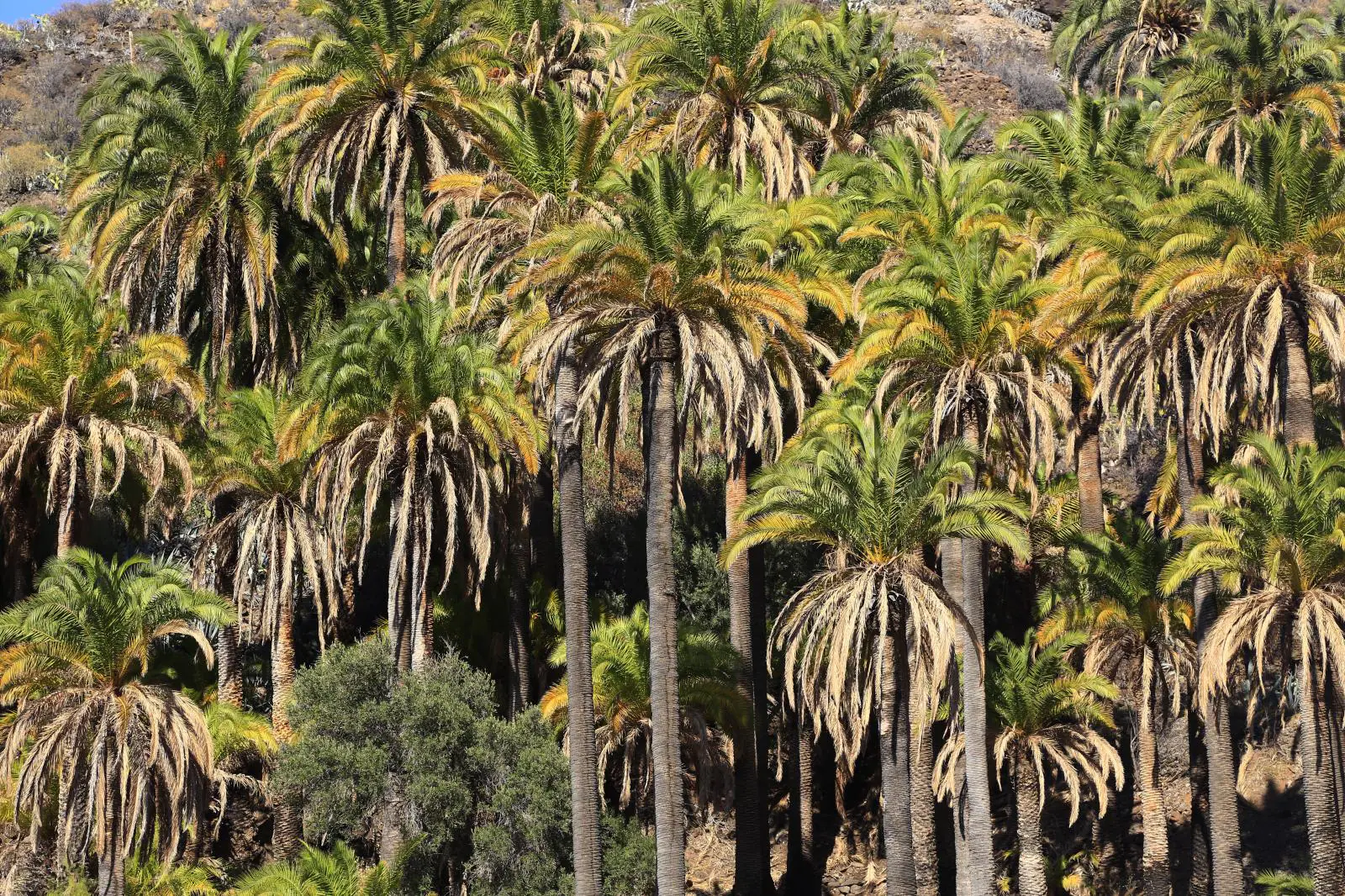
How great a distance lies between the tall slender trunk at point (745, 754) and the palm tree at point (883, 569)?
14.0ft

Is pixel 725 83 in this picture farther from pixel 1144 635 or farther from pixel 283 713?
pixel 283 713

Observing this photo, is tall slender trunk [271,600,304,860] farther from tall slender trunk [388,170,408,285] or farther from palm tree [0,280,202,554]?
tall slender trunk [388,170,408,285]

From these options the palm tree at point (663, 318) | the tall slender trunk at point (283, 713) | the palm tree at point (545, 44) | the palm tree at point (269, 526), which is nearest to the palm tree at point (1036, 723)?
the palm tree at point (663, 318)

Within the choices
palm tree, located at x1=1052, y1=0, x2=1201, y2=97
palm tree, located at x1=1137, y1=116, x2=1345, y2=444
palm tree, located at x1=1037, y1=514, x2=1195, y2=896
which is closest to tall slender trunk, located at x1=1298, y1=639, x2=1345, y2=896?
palm tree, located at x1=1037, y1=514, x2=1195, y2=896

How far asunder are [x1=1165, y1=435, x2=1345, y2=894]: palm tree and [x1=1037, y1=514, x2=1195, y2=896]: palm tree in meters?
3.06

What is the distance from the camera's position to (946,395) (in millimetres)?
29562

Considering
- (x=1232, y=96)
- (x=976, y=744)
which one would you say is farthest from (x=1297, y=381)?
(x=1232, y=96)

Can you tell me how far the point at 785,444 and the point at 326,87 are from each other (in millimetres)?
13328

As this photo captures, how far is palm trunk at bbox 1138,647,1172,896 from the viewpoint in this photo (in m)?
30.8

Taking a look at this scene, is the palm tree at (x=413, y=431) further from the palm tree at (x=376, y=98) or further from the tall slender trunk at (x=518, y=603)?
the palm tree at (x=376, y=98)

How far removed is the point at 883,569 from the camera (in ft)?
90.8

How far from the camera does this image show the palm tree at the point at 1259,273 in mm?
28094

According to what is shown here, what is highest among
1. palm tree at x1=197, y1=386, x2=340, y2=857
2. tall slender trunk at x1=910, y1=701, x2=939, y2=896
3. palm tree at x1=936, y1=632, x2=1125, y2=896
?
palm tree at x1=197, y1=386, x2=340, y2=857

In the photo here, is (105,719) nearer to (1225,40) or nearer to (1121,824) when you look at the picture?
(1121,824)
